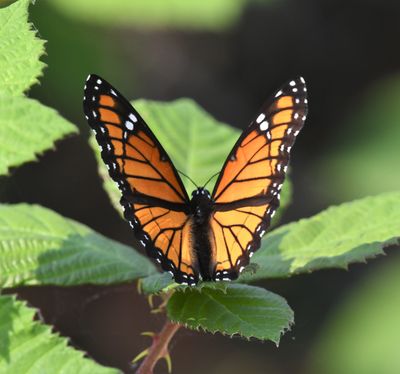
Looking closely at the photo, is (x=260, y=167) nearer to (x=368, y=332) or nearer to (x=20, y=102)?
(x=20, y=102)

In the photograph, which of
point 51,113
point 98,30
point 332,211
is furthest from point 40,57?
point 98,30

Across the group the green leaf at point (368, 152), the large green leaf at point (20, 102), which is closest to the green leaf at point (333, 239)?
the large green leaf at point (20, 102)

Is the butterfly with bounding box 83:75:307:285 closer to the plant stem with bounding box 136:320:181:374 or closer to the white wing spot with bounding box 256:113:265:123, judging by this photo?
the white wing spot with bounding box 256:113:265:123

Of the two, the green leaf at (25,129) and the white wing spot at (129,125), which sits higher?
the white wing spot at (129,125)

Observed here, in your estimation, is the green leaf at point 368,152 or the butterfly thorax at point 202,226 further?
the green leaf at point 368,152

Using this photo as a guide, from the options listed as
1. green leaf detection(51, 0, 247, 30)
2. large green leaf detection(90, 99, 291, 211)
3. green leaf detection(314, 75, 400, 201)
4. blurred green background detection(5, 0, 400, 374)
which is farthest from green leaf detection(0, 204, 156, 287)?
green leaf detection(314, 75, 400, 201)

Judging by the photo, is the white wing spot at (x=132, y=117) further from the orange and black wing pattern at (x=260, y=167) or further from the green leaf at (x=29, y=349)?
the green leaf at (x=29, y=349)

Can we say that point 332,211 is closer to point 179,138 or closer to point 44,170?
point 179,138
